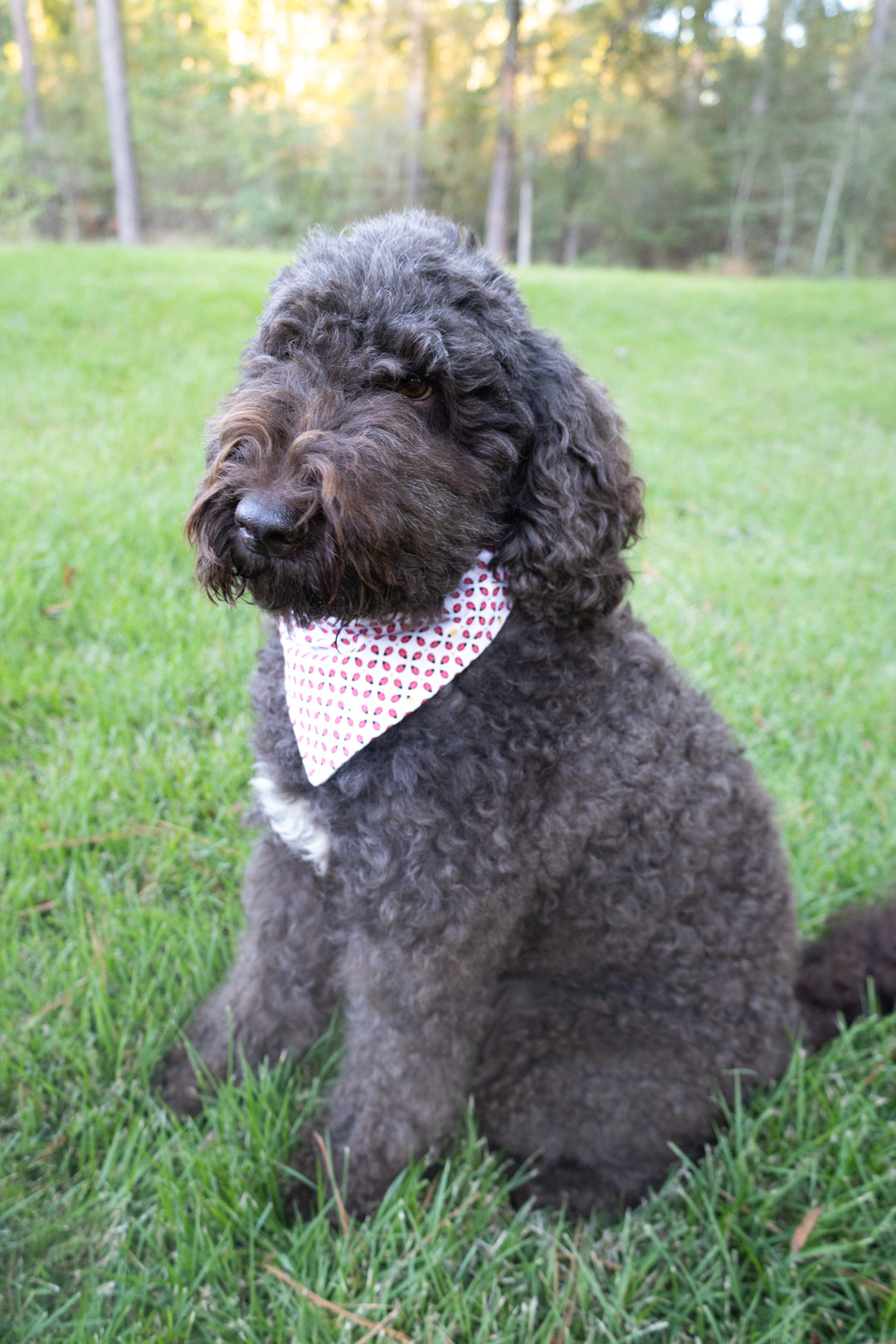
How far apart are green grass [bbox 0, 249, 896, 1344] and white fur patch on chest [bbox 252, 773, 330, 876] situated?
76 cm

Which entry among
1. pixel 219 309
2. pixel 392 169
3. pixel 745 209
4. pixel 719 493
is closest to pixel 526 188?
pixel 392 169

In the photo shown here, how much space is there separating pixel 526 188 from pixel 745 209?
11014mm

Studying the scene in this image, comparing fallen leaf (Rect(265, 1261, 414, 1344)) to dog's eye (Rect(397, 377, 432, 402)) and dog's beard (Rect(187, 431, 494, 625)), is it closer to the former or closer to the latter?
dog's beard (Rect(187, 431, 494, 625))

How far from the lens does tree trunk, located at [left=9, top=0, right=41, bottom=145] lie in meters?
28.8

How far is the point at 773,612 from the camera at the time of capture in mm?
5156

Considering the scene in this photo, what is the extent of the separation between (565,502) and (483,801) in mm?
747

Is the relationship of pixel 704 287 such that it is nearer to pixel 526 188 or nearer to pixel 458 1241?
pixel 458 1241

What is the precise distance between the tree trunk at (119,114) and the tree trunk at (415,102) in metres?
11.3

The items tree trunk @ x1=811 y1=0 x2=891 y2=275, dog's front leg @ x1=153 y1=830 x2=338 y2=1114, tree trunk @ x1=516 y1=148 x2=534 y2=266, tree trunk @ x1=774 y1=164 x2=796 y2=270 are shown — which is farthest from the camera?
tree trunk @ x1=774 y1=164 x2=796 y2=270

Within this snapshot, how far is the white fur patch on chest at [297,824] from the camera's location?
2.07 meters

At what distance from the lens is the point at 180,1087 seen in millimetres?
2430

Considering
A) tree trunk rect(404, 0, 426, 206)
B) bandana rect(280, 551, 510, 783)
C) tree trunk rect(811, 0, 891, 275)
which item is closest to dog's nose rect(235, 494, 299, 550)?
bandana rect(280, 551, 510, 783)

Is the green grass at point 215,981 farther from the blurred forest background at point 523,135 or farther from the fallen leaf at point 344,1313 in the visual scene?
the blurred forest background at point 523,135

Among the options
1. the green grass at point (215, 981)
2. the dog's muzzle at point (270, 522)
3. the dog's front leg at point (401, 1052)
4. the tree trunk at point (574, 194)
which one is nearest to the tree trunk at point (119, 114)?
the green grass at point (215, 981)
